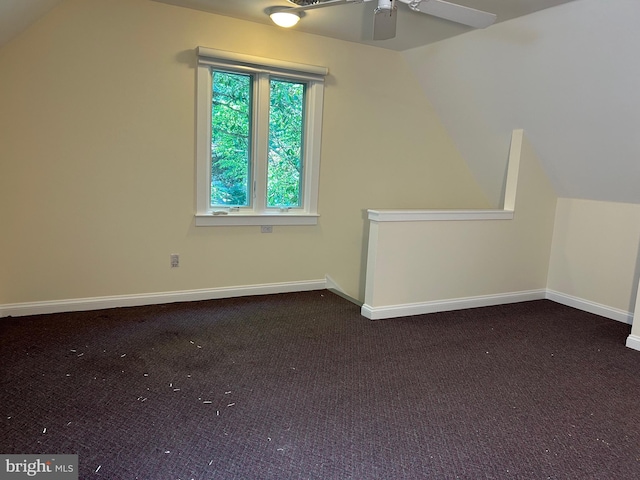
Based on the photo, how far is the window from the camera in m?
3.80

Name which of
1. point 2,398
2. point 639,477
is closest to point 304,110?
point 2,398

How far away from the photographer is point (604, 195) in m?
4.11

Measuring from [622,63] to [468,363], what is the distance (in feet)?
7.16

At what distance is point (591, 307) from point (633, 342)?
2.98ft

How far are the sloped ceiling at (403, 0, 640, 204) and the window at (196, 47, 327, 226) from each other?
4.17 ft

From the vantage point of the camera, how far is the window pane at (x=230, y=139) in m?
3.88

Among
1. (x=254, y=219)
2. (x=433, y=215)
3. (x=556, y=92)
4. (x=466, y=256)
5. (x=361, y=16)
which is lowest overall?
(x=466, y=256)

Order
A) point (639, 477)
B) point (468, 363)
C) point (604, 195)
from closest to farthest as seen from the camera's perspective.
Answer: point (639, 477), point (468, 363), point (604, 195)

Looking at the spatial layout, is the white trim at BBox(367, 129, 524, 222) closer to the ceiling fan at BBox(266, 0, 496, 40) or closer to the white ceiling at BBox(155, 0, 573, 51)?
the white ceiling at BBox(155, 0, 573, 51)

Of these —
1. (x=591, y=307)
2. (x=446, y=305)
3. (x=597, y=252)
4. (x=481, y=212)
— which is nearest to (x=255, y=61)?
(x=481, y=212)

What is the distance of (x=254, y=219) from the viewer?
4.07 metres

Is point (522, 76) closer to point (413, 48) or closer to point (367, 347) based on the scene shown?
point (413, 48)

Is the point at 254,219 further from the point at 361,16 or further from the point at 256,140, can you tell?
the point at 361,16

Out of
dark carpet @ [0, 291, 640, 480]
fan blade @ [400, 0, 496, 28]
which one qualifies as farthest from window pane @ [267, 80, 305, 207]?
fan blade @ [400, 0, 496, 28]
